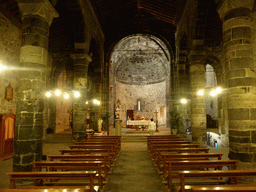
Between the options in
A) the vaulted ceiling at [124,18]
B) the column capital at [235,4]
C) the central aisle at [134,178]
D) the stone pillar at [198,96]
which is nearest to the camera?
the central aisle at [134,178]

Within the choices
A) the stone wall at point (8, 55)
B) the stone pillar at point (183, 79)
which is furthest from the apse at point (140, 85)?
the stone wall at point (8, 55)

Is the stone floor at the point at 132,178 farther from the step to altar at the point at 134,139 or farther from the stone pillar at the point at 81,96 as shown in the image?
the step to altar at the point at 134,139

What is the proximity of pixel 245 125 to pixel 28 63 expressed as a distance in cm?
589

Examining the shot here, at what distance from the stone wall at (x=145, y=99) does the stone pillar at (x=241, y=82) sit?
2028cm

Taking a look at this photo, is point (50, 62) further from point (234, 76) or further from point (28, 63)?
point (234, 76)

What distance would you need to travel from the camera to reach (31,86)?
204 inches

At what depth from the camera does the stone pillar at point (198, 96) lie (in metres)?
9.48

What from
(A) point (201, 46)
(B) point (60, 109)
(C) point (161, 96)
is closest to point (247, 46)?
(A) point (201, 46)

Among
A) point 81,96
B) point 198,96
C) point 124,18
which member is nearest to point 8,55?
point 81,96

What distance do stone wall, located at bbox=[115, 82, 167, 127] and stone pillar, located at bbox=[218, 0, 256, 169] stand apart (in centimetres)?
2028

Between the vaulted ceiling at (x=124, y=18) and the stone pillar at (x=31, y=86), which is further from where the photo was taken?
the vaulted ceiling at (x=124, y=18)

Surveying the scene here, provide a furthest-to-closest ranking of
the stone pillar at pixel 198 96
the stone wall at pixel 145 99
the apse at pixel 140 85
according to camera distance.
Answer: the stone wall at pixel 145 99 → the apse at pixel 140 85 → the stone pillar at pixel 198 96

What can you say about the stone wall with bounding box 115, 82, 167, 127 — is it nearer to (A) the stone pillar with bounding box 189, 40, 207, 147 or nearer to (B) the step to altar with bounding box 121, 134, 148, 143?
(B) the step to altar with bounding box 121, 134, 148, 143

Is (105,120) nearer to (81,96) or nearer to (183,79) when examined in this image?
(81,96)
